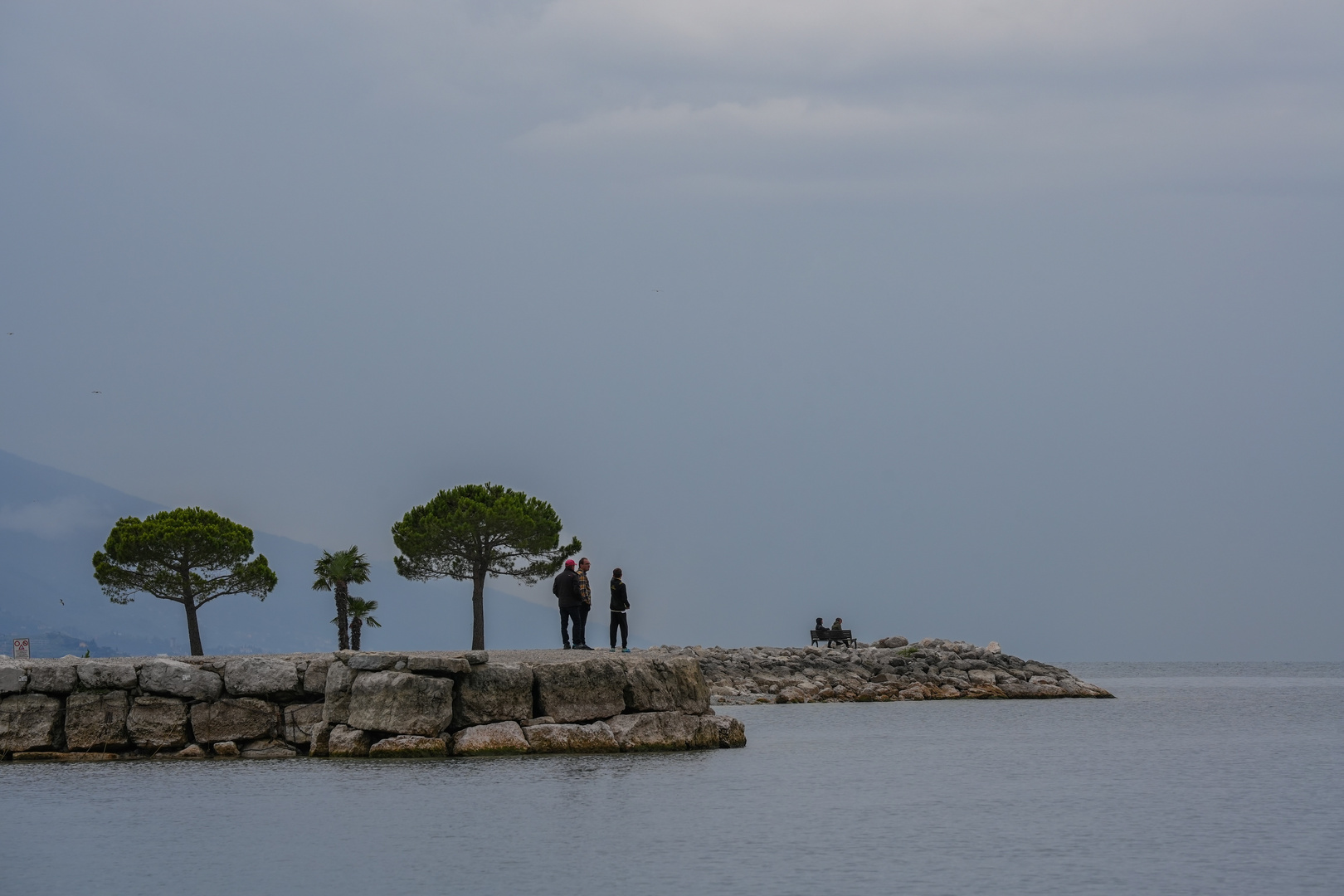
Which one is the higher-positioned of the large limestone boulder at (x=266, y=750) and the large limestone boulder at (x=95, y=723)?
the large limestone boulder at (x=95, y=723)

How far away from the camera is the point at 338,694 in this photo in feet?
72.9

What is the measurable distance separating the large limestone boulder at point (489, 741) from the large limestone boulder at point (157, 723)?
4.45 metres

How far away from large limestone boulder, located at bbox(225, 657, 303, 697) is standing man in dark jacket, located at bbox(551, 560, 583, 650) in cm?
559

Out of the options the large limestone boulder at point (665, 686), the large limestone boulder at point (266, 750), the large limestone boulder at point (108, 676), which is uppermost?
the large limestone boulder at point (108, 676)

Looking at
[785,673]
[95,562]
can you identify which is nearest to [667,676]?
[785,673]

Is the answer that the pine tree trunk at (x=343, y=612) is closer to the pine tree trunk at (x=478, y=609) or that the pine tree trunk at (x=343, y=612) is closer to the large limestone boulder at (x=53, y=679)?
the pine tree trunk at (x=478, y=609)

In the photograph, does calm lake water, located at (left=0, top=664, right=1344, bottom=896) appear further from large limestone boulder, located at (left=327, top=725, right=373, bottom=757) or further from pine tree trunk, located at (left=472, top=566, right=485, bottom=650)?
pine tree trunk, located at (left=472, top=566, right=485, bottom=650)

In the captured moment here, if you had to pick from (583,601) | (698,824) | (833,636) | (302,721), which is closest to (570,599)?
(583,601)

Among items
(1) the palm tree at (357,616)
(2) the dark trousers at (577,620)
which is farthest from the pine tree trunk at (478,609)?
(2) the dark trousers at (577,620)

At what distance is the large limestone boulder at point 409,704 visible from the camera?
2167cm

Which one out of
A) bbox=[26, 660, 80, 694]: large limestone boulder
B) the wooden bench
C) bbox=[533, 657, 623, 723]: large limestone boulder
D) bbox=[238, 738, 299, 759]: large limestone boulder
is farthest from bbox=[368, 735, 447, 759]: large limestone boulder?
the wooden bench

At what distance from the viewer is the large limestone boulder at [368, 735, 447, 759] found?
21.6 metres

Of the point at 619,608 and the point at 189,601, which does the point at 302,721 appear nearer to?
the point at 619,608

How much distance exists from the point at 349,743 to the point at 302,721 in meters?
1.05
